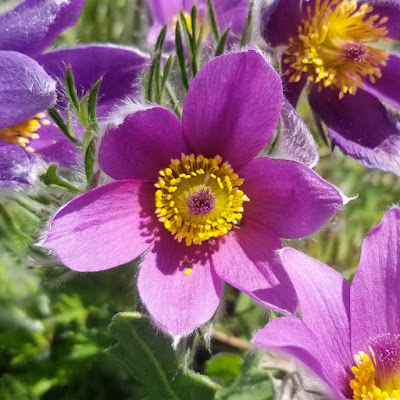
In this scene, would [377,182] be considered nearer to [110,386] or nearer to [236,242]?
[236,242]

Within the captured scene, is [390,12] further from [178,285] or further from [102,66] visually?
[178,285]

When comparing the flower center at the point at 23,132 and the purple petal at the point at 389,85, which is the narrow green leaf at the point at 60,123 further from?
the purple petal at the point at 389,85

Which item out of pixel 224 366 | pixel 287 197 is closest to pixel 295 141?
pixel 287 197

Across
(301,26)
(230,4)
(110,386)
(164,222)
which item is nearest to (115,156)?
(164,222)

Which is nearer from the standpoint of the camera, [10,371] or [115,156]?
[115,156]

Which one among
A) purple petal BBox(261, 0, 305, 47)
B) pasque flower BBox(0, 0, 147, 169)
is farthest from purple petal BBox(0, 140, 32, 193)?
purple petal BBox(261, 0, 305, 47)

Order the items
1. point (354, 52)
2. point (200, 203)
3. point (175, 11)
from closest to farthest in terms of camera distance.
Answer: point (200, 203) < point (354, 52) < point (175, 11)
